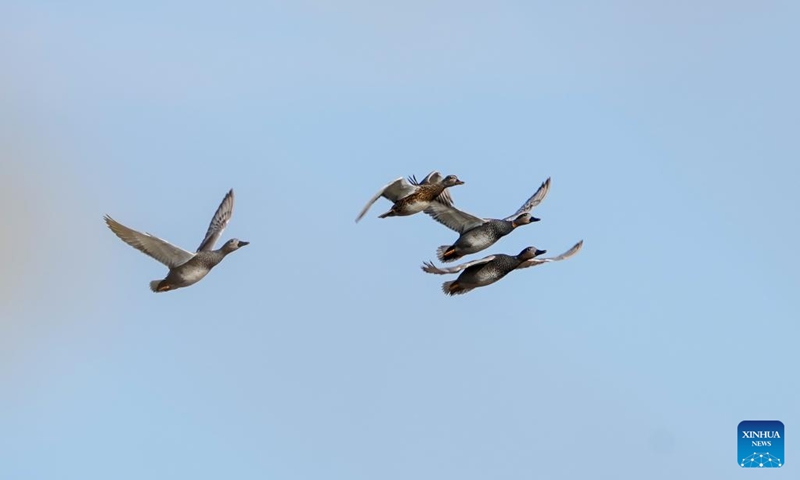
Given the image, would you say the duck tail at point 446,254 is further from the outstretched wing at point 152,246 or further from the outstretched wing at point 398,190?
the outstretched wing at point 152,246

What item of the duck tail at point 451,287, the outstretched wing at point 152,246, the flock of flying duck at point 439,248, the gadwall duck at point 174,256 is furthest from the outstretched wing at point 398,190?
the outstretched wing at point 152,246

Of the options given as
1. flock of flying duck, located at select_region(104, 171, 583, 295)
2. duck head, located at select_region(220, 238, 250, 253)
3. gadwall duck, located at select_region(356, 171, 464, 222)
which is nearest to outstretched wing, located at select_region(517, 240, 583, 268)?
flock of flying duck, located at select_region(104, 171, 583, 295)

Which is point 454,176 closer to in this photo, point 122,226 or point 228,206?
point 228,206

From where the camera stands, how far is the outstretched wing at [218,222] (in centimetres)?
7195

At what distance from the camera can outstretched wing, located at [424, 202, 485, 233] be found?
237ft

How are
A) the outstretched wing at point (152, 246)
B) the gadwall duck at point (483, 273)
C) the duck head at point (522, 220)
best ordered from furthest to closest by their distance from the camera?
the duck head at point (522, 220) → the gadwall duck at point (483, 273) → the outstretched wing at point (152, 246)

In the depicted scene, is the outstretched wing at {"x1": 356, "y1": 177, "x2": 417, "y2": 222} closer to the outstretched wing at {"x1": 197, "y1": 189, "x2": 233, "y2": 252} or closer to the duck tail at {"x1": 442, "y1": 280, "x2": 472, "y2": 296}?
the duck tail at {"x1": 442, "y1": 280, "x2": 472, "y2": 296}

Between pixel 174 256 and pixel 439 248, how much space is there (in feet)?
31.0

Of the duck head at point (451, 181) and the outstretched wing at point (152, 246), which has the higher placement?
the duck head at point (451, 181)

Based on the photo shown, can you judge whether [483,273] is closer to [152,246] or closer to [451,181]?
[451,181]

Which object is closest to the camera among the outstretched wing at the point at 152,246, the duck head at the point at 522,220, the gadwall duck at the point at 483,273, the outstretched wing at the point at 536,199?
the outstretched wing at the point at 152,246

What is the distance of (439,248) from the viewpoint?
71875 millimetres

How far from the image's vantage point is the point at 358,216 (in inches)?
2697

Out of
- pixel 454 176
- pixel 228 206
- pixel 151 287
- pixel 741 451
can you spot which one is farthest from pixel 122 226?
pixel 741 451
